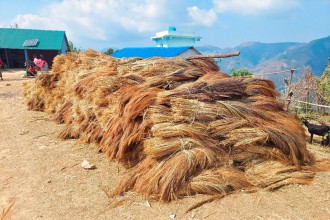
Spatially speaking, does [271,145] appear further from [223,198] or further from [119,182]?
[119,182]

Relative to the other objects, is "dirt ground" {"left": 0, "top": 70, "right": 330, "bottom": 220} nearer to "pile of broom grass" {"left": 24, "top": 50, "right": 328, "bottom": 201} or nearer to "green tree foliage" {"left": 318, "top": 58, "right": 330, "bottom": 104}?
"pile of broom grass" {"left": 24, "top": 50, "right": 328, "bottom": 201}

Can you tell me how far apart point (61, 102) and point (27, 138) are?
1727mm

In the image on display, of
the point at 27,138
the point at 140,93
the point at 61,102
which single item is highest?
the point at 140,93

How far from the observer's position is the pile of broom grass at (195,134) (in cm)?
338

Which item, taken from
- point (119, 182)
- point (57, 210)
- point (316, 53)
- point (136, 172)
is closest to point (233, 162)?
point (136, 172)

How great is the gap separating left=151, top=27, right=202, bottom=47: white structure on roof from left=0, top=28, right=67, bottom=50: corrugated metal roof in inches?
404

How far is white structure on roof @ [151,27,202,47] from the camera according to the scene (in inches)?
1178

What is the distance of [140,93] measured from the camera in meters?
4.15

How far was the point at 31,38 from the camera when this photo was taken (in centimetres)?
2723

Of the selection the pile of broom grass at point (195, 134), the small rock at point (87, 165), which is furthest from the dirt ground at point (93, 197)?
the pile of broom grass at point (195, 134)

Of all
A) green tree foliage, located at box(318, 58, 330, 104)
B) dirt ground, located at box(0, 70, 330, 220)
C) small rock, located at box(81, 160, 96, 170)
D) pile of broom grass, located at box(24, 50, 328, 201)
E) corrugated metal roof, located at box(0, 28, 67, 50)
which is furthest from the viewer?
corrugated metal roof, located at box(0, 28, 67, 50)

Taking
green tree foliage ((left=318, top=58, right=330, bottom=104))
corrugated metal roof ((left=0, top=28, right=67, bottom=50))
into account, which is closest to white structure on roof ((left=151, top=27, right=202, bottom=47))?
corrugated metal roof ((left=0, top=28, right=67, bottom=50))

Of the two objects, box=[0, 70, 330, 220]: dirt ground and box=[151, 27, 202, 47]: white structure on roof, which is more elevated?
box=[151, 27, 202, 47]: white structure on roof

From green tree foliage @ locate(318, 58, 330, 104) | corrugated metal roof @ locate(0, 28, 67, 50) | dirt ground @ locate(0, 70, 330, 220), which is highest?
corrugated metal roof @ locate(0, 28, 67, 50)
